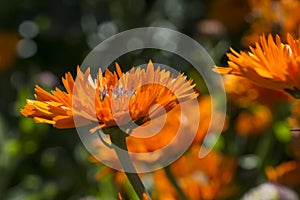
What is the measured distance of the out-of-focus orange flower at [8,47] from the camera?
232 cm

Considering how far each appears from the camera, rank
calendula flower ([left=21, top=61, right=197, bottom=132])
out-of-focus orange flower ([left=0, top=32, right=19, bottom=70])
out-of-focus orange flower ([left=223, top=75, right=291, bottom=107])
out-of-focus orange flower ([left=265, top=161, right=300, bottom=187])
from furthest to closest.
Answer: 1. out-of-focus orange flower ([left=0, top=32, right=19, bottom=70])
2. out-of-focus orange flower ([left=223, top=75, right=291, bottom=107])
3. out-of-focus orange flower ([left=265, top=161, right=300, bottom=187])
4. calendula flower ([left=21, top=61, right=197, bottom=132])

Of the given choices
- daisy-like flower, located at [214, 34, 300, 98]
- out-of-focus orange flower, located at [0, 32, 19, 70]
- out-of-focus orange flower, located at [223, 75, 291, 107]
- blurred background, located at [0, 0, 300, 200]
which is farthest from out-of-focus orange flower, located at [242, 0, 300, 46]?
out-of-focus orange flower, located at [0, 32, 19, 70]

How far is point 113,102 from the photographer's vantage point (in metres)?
0.88

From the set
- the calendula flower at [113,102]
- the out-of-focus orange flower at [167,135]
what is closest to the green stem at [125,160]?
the calendula flower at [113,102]

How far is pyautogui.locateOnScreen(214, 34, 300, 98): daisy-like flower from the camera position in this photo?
2.85 ft

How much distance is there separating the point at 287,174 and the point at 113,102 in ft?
1.73

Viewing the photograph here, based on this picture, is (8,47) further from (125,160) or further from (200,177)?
(125,160)

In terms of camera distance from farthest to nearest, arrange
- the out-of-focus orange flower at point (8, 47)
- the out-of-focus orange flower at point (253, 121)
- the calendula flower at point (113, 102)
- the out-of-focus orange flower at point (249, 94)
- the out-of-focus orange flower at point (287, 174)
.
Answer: the out-of-focus orange flower at point (8, 47) → the out-of-focus orange flower at point (253, 121) → the out-of-focus orange flower at point (249, 94) → the out-of-focus orange flower at point (287, 174) → the calendula flower at point (113, 102)

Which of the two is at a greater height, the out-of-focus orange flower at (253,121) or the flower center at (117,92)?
the flower center at (117,92)

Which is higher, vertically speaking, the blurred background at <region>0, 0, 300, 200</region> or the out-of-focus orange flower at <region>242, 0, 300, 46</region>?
the out-of-focus orange flower at <region>242, 0, 300, 46</region>

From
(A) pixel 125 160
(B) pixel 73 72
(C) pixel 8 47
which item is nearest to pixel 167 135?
(A) pixel 125 160

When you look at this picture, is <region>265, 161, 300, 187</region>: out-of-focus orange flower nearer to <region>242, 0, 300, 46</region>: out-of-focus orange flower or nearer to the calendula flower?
<region>242, 0, 300, 46</region>: out-of-focus orange flower

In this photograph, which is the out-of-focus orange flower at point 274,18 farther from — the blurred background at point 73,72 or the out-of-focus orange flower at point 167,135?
the out-of-focus orange flower at point 167,135

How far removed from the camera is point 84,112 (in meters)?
0.86
